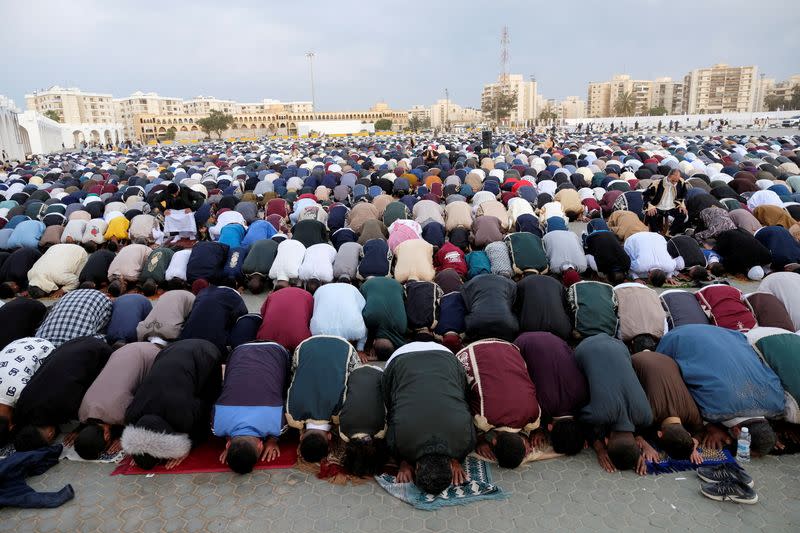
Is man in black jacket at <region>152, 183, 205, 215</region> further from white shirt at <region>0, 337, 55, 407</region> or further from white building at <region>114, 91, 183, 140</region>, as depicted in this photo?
white building at <region>114, 91, 183, 140</region>

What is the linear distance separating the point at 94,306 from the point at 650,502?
4.79 meters

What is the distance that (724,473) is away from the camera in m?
2.98

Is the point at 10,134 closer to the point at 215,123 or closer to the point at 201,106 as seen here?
the point at 215,123

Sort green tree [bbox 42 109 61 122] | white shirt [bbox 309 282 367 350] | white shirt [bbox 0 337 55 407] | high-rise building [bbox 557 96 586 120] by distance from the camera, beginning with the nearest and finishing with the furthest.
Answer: white shirt [bbox 0 337 55 407] < white shirt [bbox 309 282 367 350] < green tree [bbox 42 109 61 122] < high-rise building [bbox 557 96 586 120]

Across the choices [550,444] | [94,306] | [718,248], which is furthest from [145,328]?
[718,248]

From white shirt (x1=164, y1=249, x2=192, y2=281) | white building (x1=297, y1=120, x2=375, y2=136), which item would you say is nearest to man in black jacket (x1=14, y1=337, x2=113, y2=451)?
white shirt (x1=164, y1=249, x2=192, y2=281)

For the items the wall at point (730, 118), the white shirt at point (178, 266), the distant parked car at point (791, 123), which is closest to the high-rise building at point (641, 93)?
the wall at point (730, 118)

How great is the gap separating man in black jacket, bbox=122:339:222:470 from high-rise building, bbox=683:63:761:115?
84.9 meters

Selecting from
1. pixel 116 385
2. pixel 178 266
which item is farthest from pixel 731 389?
pixel 178 266

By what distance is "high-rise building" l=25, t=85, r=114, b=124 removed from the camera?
76.0m

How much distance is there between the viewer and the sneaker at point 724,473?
2.91m

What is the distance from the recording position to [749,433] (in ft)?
10.5

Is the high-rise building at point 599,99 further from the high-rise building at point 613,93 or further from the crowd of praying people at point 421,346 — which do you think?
the crowd of praying people at point 421,346

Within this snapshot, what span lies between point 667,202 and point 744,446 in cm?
561
